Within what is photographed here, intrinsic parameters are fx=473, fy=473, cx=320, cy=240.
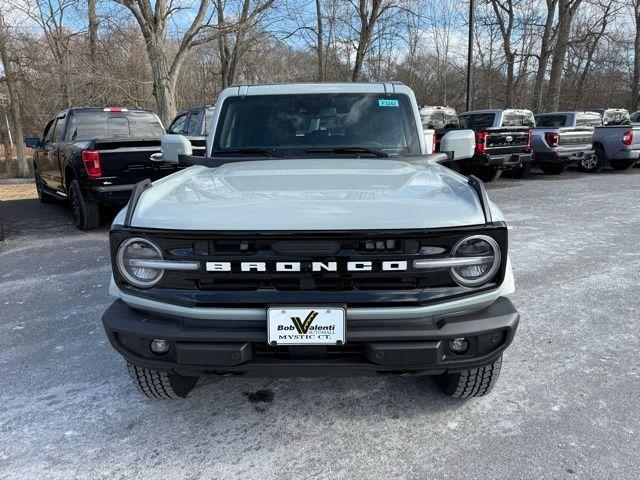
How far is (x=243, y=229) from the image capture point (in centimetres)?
210

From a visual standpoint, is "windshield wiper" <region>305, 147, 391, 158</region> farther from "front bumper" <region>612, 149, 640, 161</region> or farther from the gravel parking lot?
"front bumper" <region>612, 149, 640, 161</region>

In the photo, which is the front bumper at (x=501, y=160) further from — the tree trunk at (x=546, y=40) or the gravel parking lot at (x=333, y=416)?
the tree trunk at (x=546, y=40)

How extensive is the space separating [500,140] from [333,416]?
1078 centimetres

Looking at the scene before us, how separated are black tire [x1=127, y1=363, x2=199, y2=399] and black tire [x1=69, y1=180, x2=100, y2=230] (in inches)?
212

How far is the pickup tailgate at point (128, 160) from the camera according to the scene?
7008 millimetres

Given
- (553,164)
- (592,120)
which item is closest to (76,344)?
(553,164)

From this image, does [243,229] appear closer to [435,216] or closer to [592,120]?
[435,216]

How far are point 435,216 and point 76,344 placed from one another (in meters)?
2.97

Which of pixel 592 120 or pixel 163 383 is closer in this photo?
pixel 163 383

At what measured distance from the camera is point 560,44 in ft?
78.3

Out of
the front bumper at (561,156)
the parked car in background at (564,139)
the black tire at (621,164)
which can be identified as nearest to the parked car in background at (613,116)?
the black tire at (621,164)

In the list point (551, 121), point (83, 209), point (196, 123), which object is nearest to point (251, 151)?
point (83, 209)

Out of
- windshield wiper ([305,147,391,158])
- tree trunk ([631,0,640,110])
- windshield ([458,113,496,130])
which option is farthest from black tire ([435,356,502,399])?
tree trunk ([631,0,640,110])

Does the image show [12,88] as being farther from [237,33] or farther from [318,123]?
[318,123]
